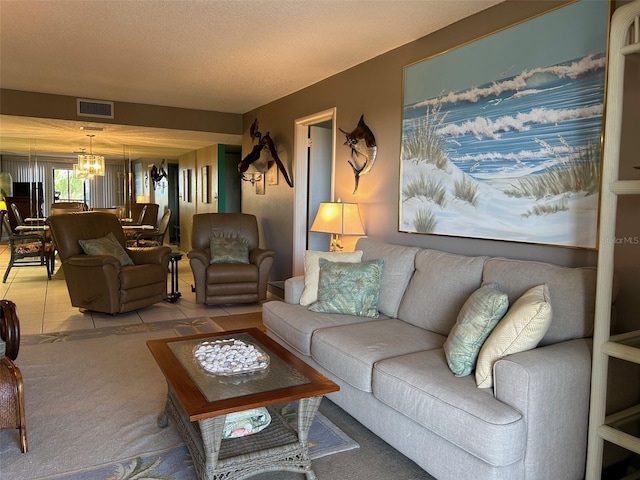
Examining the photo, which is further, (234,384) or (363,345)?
(363,345)

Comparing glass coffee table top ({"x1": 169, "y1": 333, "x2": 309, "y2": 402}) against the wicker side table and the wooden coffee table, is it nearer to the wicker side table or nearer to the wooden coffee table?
the wooden coffee table

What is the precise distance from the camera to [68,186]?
1216 cm

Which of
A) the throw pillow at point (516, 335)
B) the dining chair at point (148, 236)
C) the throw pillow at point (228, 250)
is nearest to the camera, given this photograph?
the throw pillow at point (516, 335)

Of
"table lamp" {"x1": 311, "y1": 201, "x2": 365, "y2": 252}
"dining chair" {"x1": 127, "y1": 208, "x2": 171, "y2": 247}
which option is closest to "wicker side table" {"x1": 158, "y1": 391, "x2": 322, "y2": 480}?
"table lamp" {"x1": 311, "y1": 201, "x2": 365, "y2": 252}

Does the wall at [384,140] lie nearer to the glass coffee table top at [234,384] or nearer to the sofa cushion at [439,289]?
the sofa cushion at [439,289]

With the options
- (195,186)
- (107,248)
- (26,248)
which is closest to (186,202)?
(195,186)

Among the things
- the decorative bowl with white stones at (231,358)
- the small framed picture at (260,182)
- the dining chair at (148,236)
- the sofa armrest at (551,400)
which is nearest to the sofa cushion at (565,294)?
the sofa armrest at (551,400)

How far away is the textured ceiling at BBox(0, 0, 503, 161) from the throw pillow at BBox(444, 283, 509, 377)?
1.98m

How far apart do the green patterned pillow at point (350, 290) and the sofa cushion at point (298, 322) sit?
0.19ft

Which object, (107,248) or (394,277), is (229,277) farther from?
(394,277)

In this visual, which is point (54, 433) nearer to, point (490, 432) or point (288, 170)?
point (490, 432)

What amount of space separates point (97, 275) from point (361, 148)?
277cm

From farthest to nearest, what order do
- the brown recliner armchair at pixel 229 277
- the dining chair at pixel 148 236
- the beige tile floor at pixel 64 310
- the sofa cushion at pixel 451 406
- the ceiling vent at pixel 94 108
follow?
the dining chair at pixel 148 236 < the ceiling vent at pixel 94 108 < the brown recliner armchair at pixel 229 277 < the beige tile floor at pixel 64 310 < the sofa cushion at pixel 451 406

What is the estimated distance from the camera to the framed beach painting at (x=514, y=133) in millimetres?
2453
